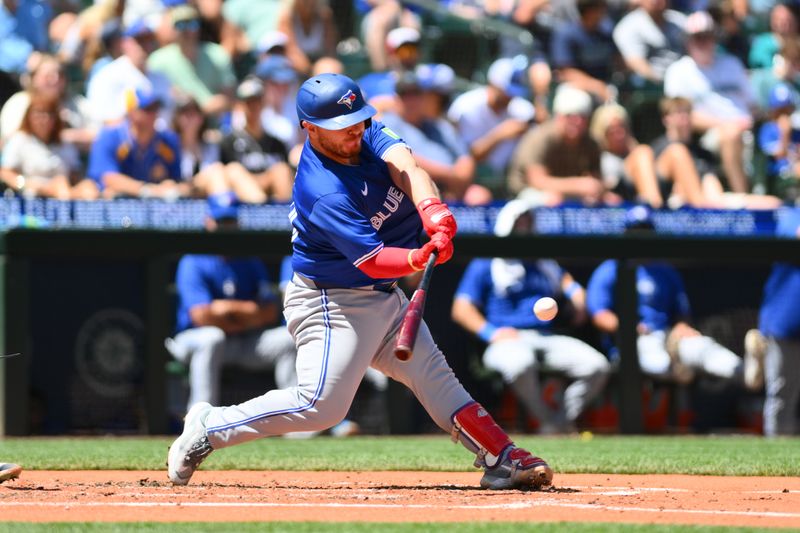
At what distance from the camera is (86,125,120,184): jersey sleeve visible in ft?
33.9

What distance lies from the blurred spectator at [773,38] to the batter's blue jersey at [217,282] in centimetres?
619

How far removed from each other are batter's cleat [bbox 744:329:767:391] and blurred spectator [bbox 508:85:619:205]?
177cm

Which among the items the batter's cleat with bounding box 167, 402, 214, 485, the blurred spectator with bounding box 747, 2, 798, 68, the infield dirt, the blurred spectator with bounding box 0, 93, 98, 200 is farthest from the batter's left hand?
the blurred spectator with bounding box 747, 2, 798, 68

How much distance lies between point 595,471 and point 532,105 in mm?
5793

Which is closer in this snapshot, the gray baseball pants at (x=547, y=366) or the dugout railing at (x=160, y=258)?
the dugout railing at (x=160, y=258)

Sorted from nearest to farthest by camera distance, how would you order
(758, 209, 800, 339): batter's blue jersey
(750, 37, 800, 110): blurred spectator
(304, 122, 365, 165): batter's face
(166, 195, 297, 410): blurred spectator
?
(304, 122, 365, 165): batter's face, (166, 195, 297, 410): blurred spectator, (758, 209, 800, 339): batter's blue jersey, (750, 37, 800, 110): blurred spectator

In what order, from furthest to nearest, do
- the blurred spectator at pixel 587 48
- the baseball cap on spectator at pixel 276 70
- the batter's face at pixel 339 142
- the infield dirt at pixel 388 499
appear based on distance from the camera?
the blurred spectator at pixel 587 48
the baseball cap on spectator at pixel 276 70
the batter's face at pixel 339 142
the infield dirt at pixel 388 499

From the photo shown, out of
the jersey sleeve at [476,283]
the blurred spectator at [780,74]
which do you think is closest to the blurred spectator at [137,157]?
the jersey sleeve at [476,283]

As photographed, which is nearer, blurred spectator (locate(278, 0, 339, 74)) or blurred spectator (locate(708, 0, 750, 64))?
blurred spectator (locate(278, 0, 339, 74))

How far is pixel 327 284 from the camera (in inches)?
223

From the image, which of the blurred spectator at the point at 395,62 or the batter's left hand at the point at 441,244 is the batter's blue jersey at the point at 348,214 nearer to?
the batter's left hand at the point at 441,244

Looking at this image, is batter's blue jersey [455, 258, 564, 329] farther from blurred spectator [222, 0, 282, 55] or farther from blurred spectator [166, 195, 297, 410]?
blurred spectator [222, 0, 282, 55]

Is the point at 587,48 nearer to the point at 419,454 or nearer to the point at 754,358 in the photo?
the point at 754,358

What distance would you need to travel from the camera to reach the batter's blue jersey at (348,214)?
17.5ft
